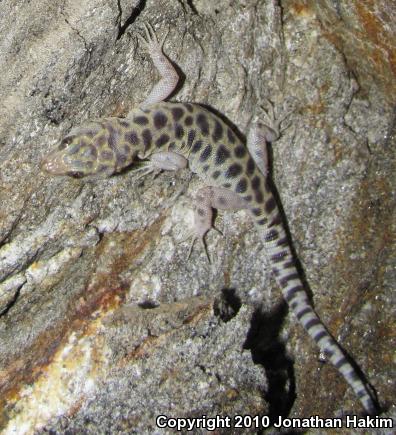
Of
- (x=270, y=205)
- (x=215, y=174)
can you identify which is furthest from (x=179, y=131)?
(x=270, y=205)

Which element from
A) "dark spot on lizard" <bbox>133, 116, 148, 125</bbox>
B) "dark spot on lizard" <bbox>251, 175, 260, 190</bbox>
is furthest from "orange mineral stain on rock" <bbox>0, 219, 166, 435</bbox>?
"dark spot on lizard" <bbox>251, 175, 260, 190</bbox>

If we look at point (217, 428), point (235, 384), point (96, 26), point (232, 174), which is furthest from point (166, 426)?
point (96, 26)

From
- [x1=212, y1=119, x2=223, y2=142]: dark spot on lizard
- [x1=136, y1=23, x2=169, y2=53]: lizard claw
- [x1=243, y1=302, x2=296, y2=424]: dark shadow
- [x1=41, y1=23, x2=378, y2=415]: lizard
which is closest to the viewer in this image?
[x1=136, y1=23, x2=169, y2=53]: lizard claw

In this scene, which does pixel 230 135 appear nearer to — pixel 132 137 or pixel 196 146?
pixel 196 146

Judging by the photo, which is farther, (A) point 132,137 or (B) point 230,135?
(B) point 230,135

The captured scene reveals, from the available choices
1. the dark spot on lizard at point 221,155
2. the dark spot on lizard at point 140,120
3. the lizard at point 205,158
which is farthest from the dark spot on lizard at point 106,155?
the dark spot on lizard at point 221,155

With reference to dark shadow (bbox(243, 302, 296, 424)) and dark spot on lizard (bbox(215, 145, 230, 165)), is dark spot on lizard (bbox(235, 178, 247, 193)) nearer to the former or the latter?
dark spot on lizard (bbox(215, 145, 230, 165))

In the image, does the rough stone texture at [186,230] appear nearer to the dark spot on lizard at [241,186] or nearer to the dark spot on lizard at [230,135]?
the dark spot on lizard at [230,135]
